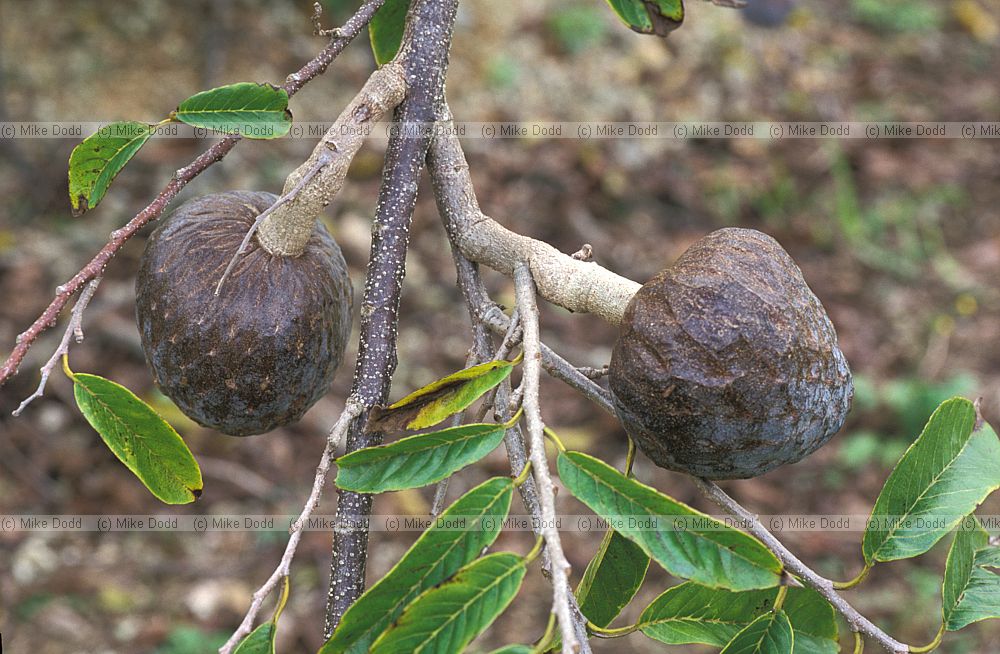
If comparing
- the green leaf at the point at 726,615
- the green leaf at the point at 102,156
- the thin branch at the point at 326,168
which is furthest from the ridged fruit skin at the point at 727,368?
the green leaf at the point at 102,156

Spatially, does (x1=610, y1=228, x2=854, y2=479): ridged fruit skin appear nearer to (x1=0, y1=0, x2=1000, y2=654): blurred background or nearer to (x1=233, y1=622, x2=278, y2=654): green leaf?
(x1=233, y1=622, x2=278, y2=654): green leaf

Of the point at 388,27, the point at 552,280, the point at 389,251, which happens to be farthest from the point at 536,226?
the point at 552,280

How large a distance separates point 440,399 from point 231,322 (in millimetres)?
Answer: 385

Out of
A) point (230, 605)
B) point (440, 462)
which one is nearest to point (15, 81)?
point (230, 605)

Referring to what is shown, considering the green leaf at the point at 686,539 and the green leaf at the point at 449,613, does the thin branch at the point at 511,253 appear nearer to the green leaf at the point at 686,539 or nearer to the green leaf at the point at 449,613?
the green leaf at the point at 686,539

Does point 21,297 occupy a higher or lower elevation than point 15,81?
lower

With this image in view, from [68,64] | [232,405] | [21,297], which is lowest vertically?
[21,297]

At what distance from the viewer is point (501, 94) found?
576cm

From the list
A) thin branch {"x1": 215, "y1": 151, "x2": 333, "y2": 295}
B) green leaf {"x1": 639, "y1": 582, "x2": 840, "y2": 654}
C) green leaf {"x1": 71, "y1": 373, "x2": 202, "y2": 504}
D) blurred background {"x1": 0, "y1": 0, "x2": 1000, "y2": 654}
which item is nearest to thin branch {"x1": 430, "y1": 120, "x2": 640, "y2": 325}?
thin branch {"x1": 215, "y1": 151, "x2": 333, "y2": 295}

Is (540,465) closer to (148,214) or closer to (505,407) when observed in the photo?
(505,407)

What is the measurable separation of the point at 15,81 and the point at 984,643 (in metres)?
5.12

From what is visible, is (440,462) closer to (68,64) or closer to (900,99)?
(68,64)

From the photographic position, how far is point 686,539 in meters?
1.01

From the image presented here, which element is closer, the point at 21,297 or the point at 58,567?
the point at 58,567
